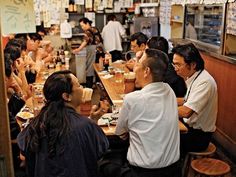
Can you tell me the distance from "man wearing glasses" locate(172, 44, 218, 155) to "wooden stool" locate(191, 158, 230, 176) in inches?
5.4

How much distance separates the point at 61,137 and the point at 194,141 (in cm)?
151

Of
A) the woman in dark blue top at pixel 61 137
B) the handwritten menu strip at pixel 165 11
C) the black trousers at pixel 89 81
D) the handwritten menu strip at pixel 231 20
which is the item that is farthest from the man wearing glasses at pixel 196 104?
the black trousers at pixel 89 81

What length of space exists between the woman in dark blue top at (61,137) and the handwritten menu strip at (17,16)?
37cm

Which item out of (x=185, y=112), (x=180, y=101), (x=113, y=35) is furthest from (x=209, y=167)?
(x=113, y=35)

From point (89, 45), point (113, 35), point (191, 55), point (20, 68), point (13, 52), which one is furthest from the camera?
point (113, 35)

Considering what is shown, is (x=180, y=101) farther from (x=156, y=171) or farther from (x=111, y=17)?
(x=111, y=17)

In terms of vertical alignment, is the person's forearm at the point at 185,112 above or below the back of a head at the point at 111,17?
below

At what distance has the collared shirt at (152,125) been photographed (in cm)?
226

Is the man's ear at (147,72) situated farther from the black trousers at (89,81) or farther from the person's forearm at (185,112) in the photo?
the black trousers at (89,81)

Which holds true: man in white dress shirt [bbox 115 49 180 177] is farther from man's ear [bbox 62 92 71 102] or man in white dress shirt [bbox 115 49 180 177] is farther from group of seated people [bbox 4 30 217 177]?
man's ear [bbox 62 92 71 102]

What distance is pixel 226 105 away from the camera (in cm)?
445

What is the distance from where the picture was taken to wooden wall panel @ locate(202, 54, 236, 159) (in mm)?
4242

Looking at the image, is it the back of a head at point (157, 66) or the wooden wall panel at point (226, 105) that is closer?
the back of a head at point (157, 66)

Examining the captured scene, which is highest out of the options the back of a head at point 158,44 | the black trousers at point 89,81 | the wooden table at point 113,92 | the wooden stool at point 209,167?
the back of a head at point 158,44
